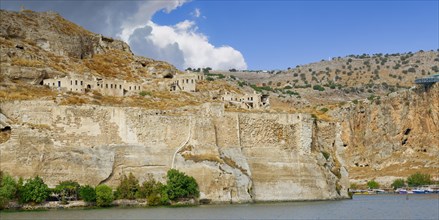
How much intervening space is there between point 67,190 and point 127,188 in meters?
4.26

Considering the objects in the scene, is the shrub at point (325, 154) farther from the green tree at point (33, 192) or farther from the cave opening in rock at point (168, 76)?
the cave opening in rock at point (168, 76)

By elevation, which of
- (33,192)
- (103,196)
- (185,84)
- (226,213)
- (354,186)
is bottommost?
(226,213)

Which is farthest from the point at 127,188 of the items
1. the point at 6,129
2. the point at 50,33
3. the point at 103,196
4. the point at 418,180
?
the point at 418,180

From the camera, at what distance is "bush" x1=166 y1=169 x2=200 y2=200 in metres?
50.3

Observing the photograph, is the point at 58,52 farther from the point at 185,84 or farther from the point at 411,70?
the point at 411,70

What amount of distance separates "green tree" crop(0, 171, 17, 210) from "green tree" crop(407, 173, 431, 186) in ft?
216

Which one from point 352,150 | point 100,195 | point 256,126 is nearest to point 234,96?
point 256,126

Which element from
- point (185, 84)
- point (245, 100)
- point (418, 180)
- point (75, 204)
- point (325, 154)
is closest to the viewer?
point (75, 204)

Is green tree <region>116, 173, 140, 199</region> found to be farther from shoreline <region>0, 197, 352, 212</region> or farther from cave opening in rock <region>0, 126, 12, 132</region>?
cave opening in rock <region>0, 126, 12, 132</region>

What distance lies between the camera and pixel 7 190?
148ft

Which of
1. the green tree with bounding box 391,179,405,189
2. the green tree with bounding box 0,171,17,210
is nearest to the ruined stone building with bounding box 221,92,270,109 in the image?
the green tree with bounding box 0,171,17,210

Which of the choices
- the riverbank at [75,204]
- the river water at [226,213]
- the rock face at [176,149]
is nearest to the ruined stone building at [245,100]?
the rock face at [176,149]

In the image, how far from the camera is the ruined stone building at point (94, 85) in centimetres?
6300

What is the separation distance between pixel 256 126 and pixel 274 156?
281 cm
